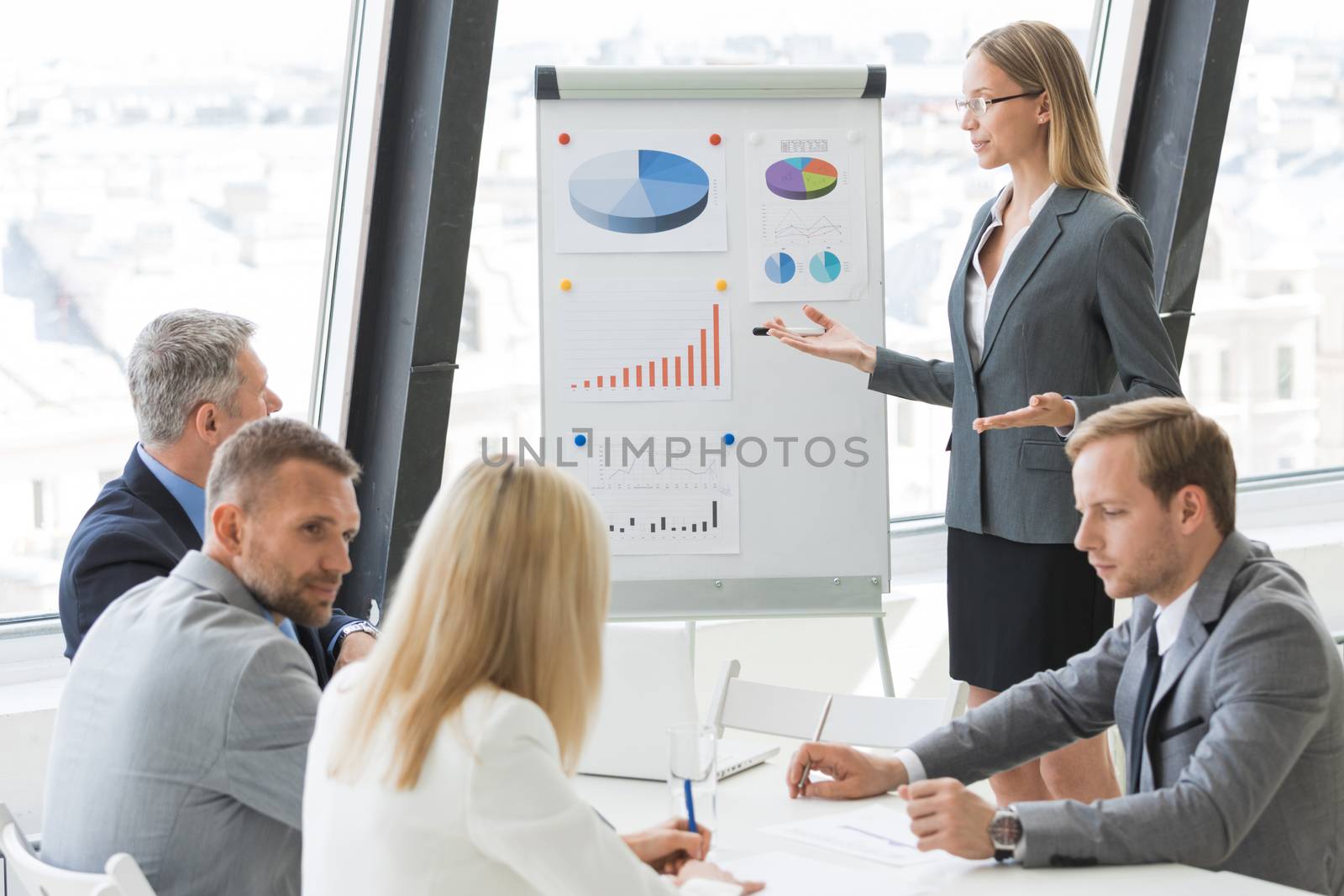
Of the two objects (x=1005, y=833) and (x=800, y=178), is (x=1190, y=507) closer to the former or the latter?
(x=1005, y=833)

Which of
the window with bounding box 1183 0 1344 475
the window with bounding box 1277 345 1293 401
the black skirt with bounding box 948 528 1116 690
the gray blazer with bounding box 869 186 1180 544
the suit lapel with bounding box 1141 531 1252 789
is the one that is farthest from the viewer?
the window with bounding box 1277 345 1293 401

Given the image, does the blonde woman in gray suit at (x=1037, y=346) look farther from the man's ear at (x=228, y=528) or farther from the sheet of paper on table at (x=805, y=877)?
the man's ear at (x=228, y=528)

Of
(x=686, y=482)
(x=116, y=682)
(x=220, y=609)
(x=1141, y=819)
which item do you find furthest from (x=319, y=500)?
(x=686, y=482)

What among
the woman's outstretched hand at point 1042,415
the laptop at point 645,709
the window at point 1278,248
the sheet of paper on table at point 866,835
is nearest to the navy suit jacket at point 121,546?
the laptop at point 645,709

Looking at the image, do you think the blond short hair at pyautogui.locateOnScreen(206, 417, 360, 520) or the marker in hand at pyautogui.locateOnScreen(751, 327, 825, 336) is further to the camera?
the marker in hand at pyautogui.locateOnScreen(751, 327, 825, 336)

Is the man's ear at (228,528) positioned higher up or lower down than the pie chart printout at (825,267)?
lower down

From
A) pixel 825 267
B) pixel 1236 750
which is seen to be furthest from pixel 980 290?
pixel 1236 750

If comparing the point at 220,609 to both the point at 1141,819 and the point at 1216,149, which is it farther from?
the point at 1216,149

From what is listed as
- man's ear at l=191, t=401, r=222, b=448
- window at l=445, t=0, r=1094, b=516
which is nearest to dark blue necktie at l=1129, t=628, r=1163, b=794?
man's ear at l=191, t=401, r=222, b=448

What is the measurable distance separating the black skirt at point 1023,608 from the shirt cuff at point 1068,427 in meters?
0.24

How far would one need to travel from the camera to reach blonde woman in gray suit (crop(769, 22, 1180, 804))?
9.38ft

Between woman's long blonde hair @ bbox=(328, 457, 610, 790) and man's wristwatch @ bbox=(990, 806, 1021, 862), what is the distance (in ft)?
1.97

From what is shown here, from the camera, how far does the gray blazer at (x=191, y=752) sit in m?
1.77

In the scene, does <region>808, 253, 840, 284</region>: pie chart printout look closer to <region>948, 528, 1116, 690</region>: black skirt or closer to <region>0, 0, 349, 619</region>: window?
<region>948, 528, 1116, 690</region>: black skirt
